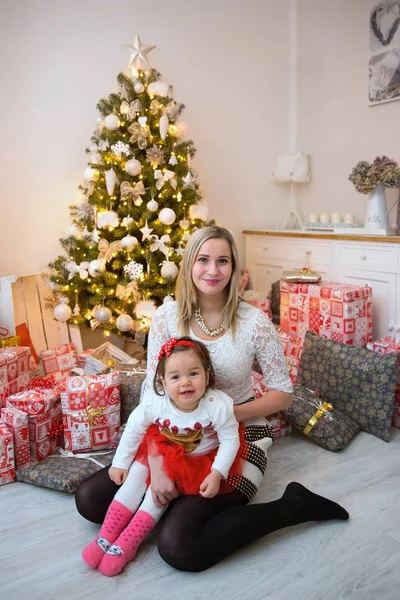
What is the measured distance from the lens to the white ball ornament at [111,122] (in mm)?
2721

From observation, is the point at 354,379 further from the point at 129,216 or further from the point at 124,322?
the point at 129,216

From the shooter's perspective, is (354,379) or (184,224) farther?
(184,224)

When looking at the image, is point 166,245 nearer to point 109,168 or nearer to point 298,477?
point 109,168

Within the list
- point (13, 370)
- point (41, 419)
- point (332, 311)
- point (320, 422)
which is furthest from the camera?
point (332, 311)

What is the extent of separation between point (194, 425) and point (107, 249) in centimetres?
146

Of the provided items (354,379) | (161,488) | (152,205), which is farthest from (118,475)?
(152,205)

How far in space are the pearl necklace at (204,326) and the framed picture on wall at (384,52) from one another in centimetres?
235

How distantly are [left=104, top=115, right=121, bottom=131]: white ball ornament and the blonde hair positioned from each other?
1354 mm

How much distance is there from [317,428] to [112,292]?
128 centimetres

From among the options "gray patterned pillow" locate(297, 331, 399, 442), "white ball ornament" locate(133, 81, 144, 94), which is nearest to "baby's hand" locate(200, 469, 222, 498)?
"gray patterned pillow" locate(297, 331, 399, 442)

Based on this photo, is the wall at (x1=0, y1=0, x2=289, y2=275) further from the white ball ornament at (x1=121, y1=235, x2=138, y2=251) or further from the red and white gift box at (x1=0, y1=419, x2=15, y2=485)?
the red and white gift box at (x1=0, y1=419, x2=15, y2=485)

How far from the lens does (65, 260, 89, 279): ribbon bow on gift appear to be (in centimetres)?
270

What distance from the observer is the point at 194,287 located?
66.1 inches

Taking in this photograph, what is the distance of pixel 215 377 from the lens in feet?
5.43
